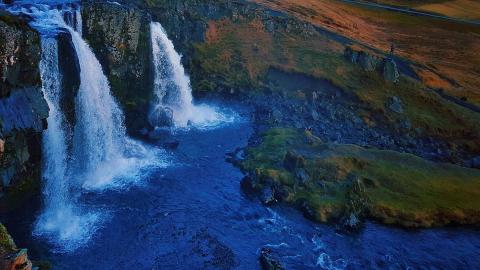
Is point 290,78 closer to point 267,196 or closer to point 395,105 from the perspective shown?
point 395,105

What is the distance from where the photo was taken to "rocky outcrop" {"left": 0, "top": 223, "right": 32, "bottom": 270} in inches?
1307

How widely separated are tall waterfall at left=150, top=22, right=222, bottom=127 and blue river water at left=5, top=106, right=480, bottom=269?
643 inches

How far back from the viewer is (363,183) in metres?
57.5

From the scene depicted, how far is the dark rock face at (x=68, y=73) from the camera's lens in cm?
5297

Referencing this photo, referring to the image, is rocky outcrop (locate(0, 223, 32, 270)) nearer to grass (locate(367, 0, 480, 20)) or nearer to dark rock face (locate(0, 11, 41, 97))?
dark rock face (locate(0, 11, 41, 97))

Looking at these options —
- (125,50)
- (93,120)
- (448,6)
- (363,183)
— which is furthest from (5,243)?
(448,6)

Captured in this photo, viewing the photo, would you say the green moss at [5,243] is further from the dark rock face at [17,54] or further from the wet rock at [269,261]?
the wet rock at [269,261]

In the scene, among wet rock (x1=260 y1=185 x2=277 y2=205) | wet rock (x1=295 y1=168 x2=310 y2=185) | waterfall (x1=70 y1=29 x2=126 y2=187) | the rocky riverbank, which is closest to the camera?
wet rock (x1=260 y1=185 x2=277 y2=205)

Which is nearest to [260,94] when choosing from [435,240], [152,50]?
[152,50]

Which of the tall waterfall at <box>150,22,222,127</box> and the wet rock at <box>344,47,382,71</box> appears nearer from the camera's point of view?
the tall waterfall at <box>150,22,222,127</box>

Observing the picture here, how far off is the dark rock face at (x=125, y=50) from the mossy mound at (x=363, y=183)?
1702cm

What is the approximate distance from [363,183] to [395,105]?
29.6 metres

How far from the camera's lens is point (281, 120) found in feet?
245

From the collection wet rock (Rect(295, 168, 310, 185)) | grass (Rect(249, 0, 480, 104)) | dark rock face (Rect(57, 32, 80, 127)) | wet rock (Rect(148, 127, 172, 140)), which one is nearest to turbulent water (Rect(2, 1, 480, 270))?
dark rock face (Rect(57, 32, 80, 127))
